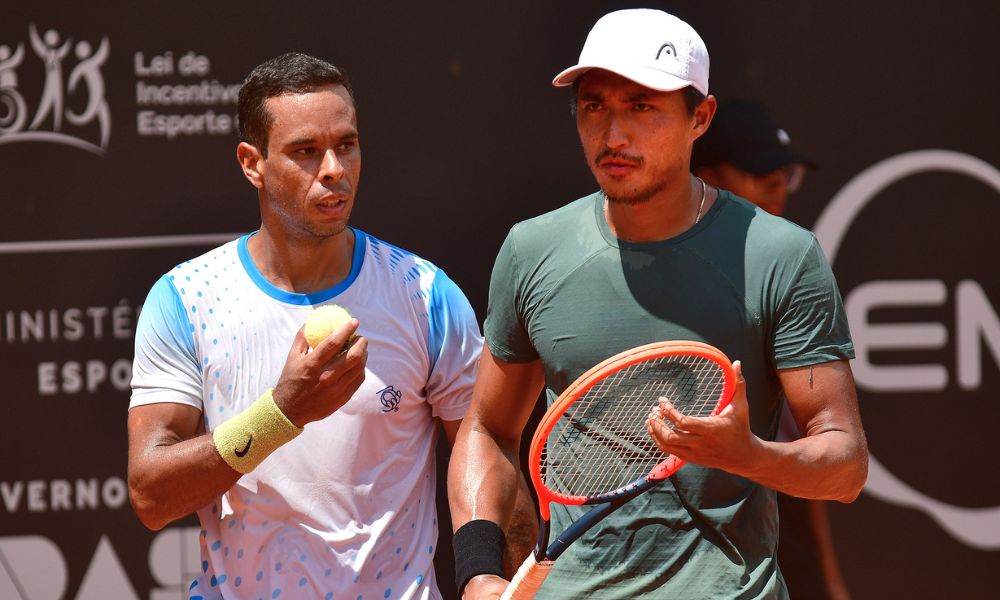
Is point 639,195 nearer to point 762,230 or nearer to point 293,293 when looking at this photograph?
point 762,230

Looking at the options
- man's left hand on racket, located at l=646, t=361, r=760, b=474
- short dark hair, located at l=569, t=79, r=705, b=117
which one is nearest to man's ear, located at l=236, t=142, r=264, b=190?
short dark hair, located at l=569, t=79, r=705, b=117

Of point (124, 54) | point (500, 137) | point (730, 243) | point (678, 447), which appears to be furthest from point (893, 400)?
point (124, 54)

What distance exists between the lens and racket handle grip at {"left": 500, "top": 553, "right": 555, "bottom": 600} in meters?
2.33

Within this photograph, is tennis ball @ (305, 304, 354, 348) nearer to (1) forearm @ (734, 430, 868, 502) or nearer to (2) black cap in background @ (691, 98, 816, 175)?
(1) forearm @ (734, 430, 868, 502)

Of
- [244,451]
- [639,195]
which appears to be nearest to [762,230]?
[639,195]

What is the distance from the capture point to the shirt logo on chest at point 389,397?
2951 mm

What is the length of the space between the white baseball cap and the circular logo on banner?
1504mm

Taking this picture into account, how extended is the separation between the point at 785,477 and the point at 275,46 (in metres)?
2.22

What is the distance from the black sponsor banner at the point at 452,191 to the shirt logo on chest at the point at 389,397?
0.98 m

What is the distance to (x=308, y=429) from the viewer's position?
2.93 meters

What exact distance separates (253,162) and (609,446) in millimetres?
1195

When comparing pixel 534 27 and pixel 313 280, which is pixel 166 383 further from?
pixel 534 27

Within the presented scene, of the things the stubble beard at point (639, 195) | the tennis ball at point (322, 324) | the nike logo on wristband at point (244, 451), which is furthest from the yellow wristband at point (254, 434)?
the stubble beard at point (639, 195)

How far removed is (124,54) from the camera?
12.3 feet
